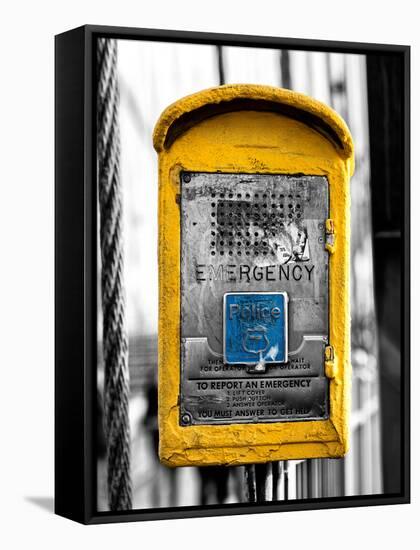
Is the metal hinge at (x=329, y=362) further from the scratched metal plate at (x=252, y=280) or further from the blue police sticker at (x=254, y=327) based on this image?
the blue police sticker at (x=254, y=327)

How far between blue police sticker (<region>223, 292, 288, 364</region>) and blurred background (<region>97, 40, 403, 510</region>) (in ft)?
0.92

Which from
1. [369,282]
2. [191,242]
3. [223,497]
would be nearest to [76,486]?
[223,497]

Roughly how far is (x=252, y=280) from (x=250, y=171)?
40 cm

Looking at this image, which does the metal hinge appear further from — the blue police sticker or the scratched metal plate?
the blue police sticker

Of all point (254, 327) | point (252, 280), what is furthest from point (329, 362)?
point (252, 280)

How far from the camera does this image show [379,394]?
Answer: 233 inches

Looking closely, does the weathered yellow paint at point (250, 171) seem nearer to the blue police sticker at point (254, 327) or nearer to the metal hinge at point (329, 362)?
the metal hinge at point (329, 362)

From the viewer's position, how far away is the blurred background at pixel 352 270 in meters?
5.52

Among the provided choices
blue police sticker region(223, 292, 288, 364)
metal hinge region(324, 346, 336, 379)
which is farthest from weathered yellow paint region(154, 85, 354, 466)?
blue police sticker region(223, 292, 288, 364)

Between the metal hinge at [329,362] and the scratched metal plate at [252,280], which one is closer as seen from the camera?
the scratched metal plate at [252,280]

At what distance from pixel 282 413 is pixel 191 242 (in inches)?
28.2

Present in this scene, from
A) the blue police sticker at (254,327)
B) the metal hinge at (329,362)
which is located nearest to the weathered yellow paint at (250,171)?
the metal hinge at (329,362)

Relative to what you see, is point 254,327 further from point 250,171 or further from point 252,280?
point 250,171

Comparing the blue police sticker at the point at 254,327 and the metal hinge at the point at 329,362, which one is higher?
the blue police sticker at the point at 254,327
